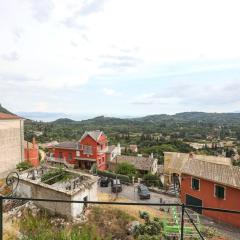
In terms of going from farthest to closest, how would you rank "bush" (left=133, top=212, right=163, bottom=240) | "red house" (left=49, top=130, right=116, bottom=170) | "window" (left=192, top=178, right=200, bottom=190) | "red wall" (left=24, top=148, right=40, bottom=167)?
"red house" (left=49, top=130, right=116, bottom=170) < "red wall" (left=24, top=148, right=40, bottom=167) < "window" (left=192, top=178, right=200, bottom=190) < "bush" (left=133, top=212, right=163, bottom=240)

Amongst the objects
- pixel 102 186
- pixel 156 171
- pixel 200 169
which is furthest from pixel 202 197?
pixel 156 171

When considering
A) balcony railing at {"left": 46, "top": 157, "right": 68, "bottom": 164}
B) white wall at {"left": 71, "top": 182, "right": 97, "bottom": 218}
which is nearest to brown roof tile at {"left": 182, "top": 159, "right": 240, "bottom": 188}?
white wall at {"left": 71, "top": 182, "right": 97, "bottom": 218}

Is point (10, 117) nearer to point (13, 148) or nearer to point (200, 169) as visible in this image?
point (13, 148)

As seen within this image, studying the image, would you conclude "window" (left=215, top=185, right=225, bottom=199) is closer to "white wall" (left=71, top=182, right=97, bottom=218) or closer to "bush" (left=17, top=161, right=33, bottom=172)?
"white wall" (left=71, top=182, right=97, bottom=218)

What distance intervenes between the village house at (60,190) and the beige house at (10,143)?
5.96m

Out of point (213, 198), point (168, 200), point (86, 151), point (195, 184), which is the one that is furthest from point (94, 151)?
point (213, 198)

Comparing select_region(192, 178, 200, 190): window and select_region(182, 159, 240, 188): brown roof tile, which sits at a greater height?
select_region(182, 159, 240, 188): brown roof tile

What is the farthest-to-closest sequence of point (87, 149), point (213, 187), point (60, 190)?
1. point (87, 149)
2. point (213, 187)
3. point (60, 190)

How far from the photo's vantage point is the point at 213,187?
922 inches

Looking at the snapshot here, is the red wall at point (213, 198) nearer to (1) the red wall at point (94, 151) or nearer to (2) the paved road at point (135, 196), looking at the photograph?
(2) the paved road at point (135, 196)

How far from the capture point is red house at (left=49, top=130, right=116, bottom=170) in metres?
42.7

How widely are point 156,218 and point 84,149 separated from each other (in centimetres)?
2419

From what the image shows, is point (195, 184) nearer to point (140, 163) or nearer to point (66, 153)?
point (140, 163)

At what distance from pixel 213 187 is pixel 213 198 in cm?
90
